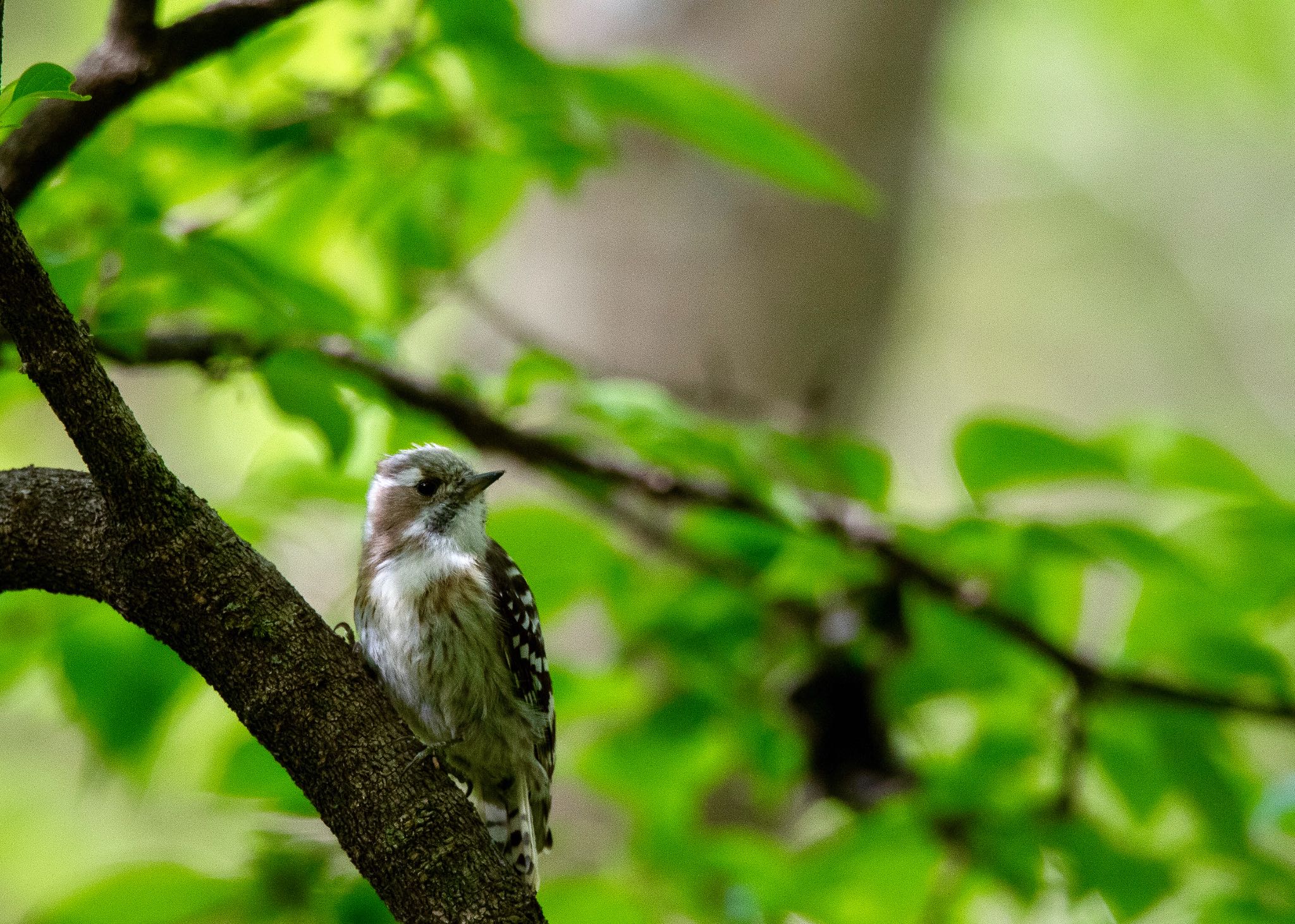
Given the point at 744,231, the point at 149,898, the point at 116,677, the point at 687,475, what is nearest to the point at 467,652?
the point at 687,475

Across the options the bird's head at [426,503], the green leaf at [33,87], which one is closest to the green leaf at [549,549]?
the bird's head at [426,503]

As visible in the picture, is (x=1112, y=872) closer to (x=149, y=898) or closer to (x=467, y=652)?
(x=467, y=652)

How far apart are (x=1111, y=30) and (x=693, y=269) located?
8765 mm

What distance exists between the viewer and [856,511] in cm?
321

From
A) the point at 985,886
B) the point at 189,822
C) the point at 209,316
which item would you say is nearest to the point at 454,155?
the point at 209,316

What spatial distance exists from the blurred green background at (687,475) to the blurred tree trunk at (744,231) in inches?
0.7

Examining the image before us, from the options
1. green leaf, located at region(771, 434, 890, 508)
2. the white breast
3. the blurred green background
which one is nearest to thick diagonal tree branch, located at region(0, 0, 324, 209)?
the blurred green background

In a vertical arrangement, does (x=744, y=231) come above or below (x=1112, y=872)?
above

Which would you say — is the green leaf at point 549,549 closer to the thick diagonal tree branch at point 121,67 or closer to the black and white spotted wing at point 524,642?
the black and white spotted wing at point 524,642

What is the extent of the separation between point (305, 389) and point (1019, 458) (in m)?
1.60

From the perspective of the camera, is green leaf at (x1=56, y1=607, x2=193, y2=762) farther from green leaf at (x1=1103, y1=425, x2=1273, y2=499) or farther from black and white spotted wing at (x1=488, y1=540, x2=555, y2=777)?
green leaf at (x1=1103, y1=425, x2=1273, y2=499)

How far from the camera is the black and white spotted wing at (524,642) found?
320cm

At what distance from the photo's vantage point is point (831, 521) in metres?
3.15

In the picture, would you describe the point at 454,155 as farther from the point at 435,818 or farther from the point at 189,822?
the point at 189,822
